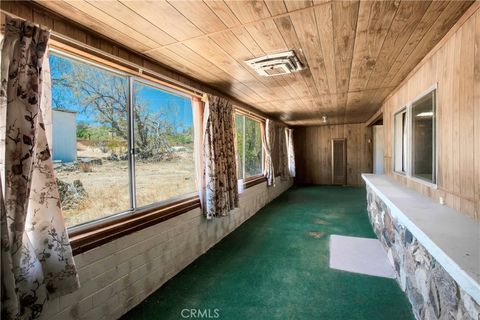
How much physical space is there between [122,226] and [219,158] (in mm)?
1452

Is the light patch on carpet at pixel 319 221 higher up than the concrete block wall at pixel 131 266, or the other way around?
the concrete block wall at pixel 131 266

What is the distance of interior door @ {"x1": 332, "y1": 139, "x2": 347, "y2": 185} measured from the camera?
7.94m

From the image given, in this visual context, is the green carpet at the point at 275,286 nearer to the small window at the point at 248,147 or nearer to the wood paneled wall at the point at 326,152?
the small window at the point at 248,147

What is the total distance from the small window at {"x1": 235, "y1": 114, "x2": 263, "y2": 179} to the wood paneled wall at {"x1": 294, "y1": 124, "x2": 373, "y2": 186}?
344cm

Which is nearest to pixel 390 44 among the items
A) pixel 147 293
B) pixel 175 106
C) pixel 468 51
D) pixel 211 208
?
pixel 468 51

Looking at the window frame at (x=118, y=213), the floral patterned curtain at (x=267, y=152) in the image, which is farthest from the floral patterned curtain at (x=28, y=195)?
the floral patterned curtain at (x=267, y=152)

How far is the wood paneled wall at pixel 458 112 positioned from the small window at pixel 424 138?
5.5 inches

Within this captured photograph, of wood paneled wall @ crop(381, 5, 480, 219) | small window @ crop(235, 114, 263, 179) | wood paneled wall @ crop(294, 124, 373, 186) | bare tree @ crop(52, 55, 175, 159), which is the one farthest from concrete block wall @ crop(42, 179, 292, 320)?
wood paneled wall @ crop(294, 124, 373, 186)

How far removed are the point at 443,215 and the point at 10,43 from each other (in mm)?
2728

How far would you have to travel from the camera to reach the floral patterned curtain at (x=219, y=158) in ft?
9.45

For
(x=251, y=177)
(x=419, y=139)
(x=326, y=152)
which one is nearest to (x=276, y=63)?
(x=419, y=139)

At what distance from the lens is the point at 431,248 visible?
3.98ft

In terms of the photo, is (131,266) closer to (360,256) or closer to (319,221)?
Answer: (360,256)

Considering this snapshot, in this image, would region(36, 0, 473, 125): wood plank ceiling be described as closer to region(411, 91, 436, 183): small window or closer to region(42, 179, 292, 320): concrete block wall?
region(411, 91, 436, 183): small window
